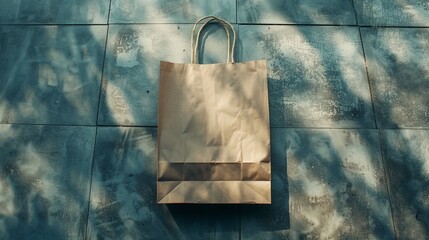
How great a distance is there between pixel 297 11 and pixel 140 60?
50.0 inches

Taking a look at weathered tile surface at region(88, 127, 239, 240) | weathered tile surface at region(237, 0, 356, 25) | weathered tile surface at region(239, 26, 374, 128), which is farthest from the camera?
weathered tile surface at region(237, 0, 356, 25)

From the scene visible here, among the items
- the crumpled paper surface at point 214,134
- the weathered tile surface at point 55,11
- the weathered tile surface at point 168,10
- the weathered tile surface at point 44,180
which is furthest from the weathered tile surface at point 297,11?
the weathered tile surface at point 44,180

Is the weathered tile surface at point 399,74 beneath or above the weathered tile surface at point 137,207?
above

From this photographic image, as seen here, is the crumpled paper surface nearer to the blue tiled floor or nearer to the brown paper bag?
the brown paper bag

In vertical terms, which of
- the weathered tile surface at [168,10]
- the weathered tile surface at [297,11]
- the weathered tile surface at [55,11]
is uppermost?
the weathered tile surface at [297,11]

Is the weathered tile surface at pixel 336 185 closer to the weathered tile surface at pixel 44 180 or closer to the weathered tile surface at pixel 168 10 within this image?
the weathered tile surface at pixel 168 10

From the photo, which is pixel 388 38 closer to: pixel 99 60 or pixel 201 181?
pixel 201 181

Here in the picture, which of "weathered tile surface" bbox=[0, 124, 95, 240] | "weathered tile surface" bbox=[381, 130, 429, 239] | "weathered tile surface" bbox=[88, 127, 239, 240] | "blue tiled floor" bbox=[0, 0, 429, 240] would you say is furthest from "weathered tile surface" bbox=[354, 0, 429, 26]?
"weathered tile surface" bbox=[0, 124, 95, 240]

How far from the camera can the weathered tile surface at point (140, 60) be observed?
2953 mm

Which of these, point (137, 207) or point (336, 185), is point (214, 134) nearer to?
point (137, 207)

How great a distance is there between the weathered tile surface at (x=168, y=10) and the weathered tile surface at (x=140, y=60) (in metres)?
0.06

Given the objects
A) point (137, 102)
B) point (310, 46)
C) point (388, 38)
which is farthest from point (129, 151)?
point (388, 38)

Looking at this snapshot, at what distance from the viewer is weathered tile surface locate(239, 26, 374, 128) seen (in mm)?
2930

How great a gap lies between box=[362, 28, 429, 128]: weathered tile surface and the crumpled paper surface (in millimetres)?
912
